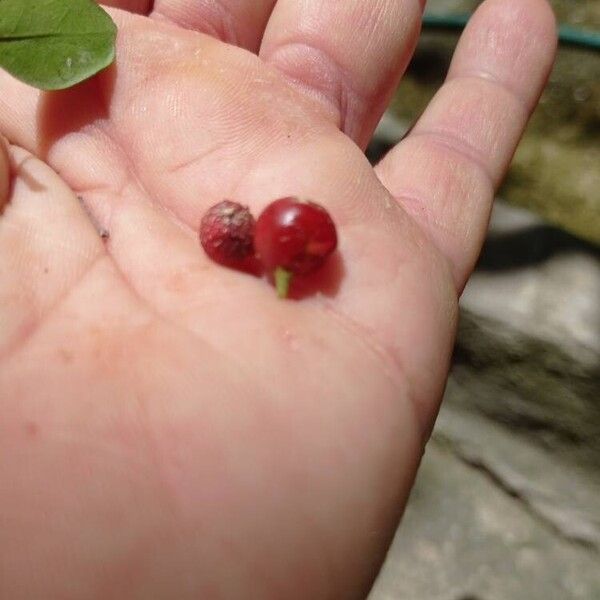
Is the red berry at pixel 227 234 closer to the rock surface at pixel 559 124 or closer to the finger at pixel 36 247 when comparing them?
the finger at pixel 36 247

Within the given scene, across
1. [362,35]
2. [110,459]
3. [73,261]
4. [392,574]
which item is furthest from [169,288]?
[392,574]

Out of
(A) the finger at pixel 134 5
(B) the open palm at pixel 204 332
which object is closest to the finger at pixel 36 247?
(B) the open palm at pixel 204 332

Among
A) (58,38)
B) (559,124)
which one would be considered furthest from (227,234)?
(559,124)

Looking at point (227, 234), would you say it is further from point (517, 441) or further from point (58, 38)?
point (517, 441)

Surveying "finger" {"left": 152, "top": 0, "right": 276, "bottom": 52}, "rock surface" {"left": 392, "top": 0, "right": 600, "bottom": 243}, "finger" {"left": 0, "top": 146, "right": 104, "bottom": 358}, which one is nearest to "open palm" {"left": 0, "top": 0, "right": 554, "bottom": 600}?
"finger" {"left": 0, "top": 146, "right": 104, "bottom": 358}

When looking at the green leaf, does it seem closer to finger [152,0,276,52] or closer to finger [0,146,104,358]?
finger [0,146,104,358]

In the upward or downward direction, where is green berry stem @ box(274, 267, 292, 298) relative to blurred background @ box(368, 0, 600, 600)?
upward

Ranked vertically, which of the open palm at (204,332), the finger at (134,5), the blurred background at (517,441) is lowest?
the blurred background at (517,441)
